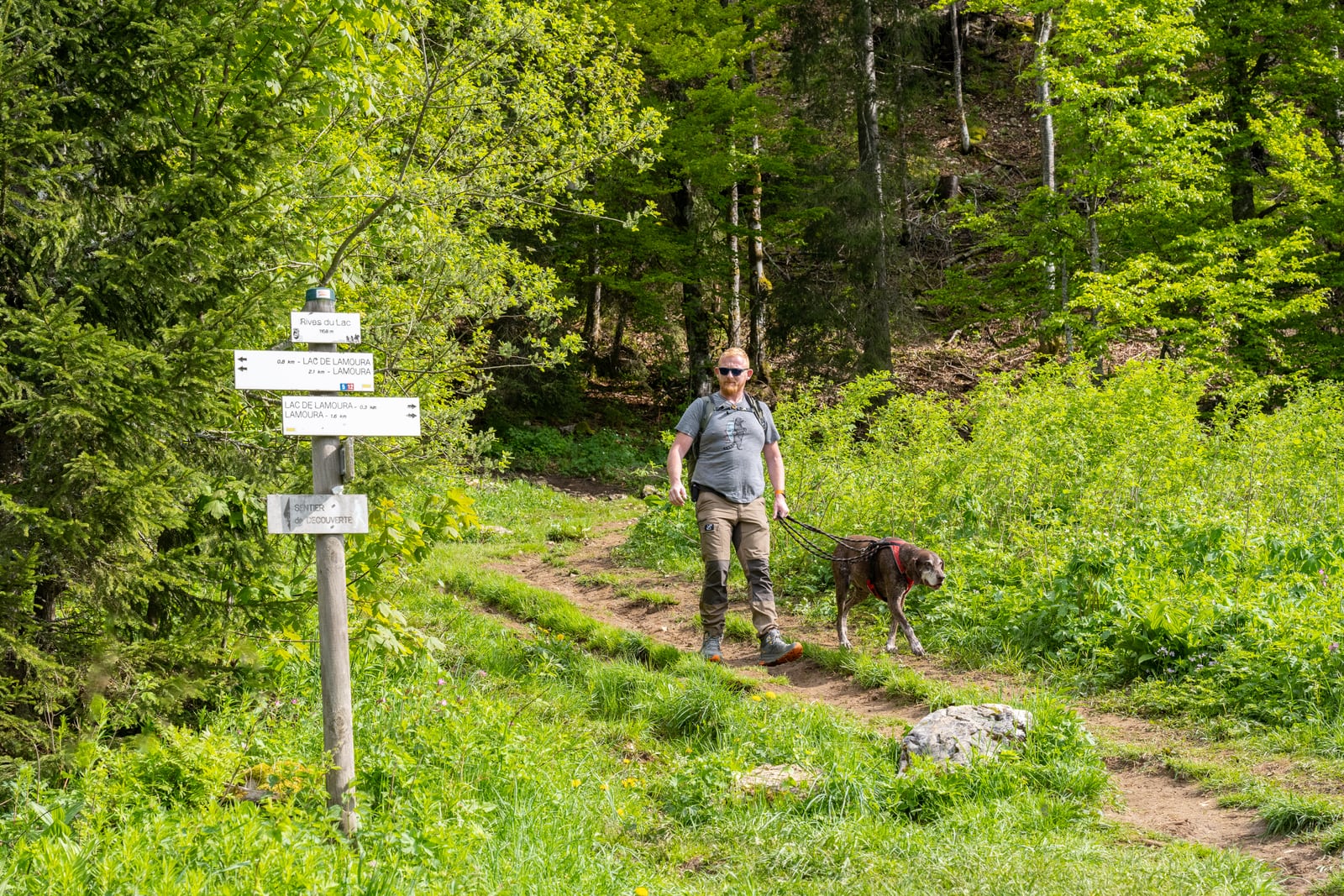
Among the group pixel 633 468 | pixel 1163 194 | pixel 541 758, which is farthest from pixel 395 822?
pixel 633 468

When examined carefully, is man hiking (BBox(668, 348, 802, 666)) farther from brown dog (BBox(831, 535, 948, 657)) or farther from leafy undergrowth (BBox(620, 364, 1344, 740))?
leafy undergrowth (BBox(620, 364, 1344, 740))

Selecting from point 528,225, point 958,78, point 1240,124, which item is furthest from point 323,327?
point 958,78

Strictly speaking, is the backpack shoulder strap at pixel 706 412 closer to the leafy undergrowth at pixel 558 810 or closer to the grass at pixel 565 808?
the grass at pixel 565 808

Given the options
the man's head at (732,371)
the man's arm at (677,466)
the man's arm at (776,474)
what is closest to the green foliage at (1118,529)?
the man's arm at (776,474)

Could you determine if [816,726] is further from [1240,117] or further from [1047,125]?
[1047,125]

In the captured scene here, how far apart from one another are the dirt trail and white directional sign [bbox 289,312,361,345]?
3917 mm

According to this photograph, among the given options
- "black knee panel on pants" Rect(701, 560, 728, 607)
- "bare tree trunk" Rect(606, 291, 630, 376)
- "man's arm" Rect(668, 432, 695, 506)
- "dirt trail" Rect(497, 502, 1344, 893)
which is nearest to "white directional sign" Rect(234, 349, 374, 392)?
"man's arm" Rect(668, 432, 695, 506)

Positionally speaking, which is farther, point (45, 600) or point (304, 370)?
point (45, 600)

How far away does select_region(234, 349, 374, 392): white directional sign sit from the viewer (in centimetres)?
377

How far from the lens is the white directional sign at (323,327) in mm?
3910

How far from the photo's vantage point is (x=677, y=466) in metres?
7.57

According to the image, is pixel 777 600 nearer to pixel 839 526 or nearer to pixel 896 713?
pixel 839 526

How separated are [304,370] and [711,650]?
4.55 meters

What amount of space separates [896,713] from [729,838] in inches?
88.4
